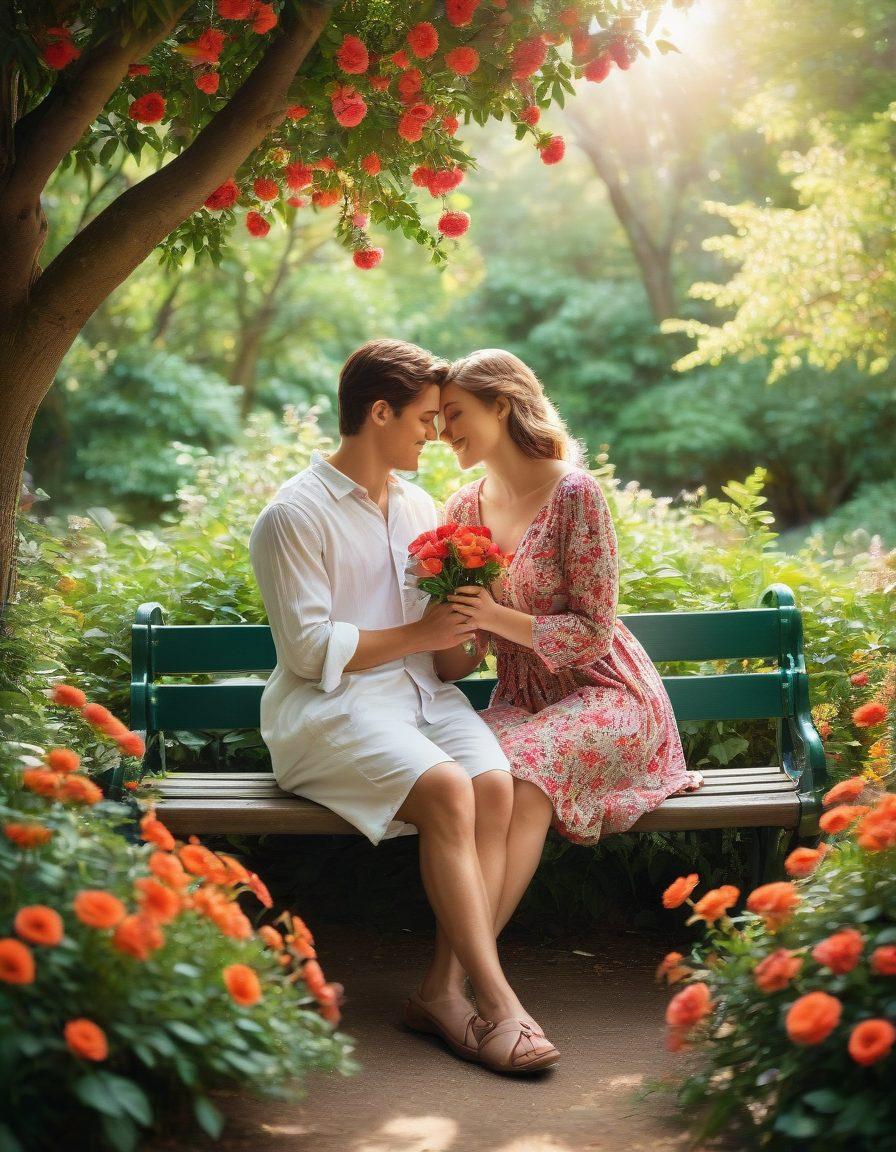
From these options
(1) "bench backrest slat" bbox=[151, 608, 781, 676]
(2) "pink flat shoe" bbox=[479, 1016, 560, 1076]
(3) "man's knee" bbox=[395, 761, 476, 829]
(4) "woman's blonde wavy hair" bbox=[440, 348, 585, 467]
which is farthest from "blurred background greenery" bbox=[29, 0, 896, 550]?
(2) "pink flat shoe" bbox=[479, 1016, 560, 1076]

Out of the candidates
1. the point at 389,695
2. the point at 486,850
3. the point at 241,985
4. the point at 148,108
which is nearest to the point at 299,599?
the point at 389,695

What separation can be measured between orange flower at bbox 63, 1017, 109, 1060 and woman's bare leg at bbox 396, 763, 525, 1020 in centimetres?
134

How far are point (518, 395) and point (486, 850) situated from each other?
131 cm

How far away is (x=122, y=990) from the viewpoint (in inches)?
78.7

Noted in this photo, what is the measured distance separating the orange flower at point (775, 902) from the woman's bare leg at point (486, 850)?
99 cm

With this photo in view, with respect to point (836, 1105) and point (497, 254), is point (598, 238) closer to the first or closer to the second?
point (497, 254)

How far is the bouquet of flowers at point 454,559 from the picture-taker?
3.33 m

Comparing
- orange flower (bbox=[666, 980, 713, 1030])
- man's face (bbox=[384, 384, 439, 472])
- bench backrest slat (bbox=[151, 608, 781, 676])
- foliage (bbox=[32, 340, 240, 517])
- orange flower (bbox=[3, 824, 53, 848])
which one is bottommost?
orange flower (bbox=[666, 980, 713, 1030])

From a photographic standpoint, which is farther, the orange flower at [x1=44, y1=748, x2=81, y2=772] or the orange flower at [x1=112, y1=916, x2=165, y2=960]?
the orange flower at [x1=44, y1=748, x2=81, y2=772]

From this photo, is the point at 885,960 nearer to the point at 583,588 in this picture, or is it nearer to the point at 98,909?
the point at 98,909

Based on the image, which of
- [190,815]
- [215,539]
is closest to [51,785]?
[190,815]

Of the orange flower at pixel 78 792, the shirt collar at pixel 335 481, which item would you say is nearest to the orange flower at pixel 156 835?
the orange flower at pixel 78 792

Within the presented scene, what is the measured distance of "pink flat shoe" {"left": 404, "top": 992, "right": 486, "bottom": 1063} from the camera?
3086 mm

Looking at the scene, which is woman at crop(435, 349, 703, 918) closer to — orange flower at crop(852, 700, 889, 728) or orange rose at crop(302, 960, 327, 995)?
orange flower at crop(852, 700, 889, 728)
